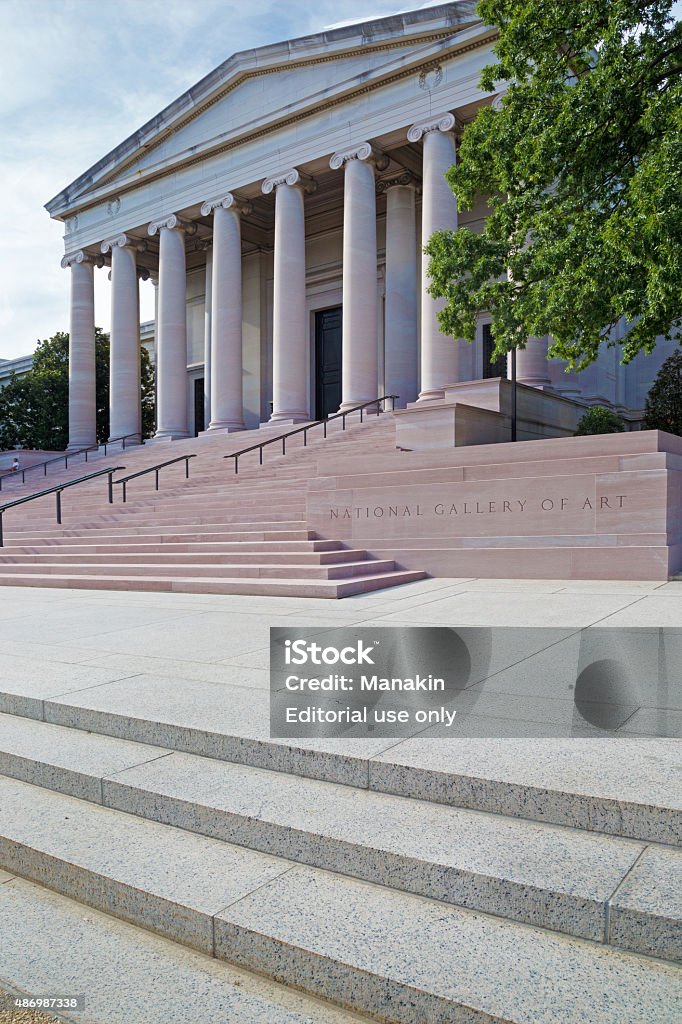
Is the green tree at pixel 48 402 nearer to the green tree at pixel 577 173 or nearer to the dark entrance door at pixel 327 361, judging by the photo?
the dark entrance door at pixel 327 361

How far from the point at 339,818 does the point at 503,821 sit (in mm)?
797

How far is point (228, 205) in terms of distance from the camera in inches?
1302

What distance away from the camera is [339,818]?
3688 mm

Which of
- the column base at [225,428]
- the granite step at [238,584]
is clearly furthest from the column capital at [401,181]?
the granite step at [238,584]

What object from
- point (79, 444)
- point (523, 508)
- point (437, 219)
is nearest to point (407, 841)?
point (523, 508)

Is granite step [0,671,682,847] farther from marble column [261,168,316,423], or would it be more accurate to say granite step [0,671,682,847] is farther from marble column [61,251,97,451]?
marble column [61,251,97,451]

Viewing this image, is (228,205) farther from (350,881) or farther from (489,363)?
(350,881)

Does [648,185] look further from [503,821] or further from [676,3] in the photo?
[503,821]

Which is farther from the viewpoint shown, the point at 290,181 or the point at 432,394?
the point at 290,181

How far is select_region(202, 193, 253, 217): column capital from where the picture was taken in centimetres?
3300

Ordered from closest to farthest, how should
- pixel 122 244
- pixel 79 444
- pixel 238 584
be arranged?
1. pixel 238 584
2. pixel 122 244
3. pixel 79 444

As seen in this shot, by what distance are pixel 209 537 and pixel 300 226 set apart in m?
19.9

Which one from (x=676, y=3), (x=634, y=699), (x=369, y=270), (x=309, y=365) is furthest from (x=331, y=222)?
(x=634, y=699)

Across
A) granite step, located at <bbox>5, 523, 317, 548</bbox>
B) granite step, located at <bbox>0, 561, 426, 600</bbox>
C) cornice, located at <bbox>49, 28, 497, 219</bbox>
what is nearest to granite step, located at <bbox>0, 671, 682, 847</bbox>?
granite step, located at <bbox>0, 561, 426, 600</bbox>
